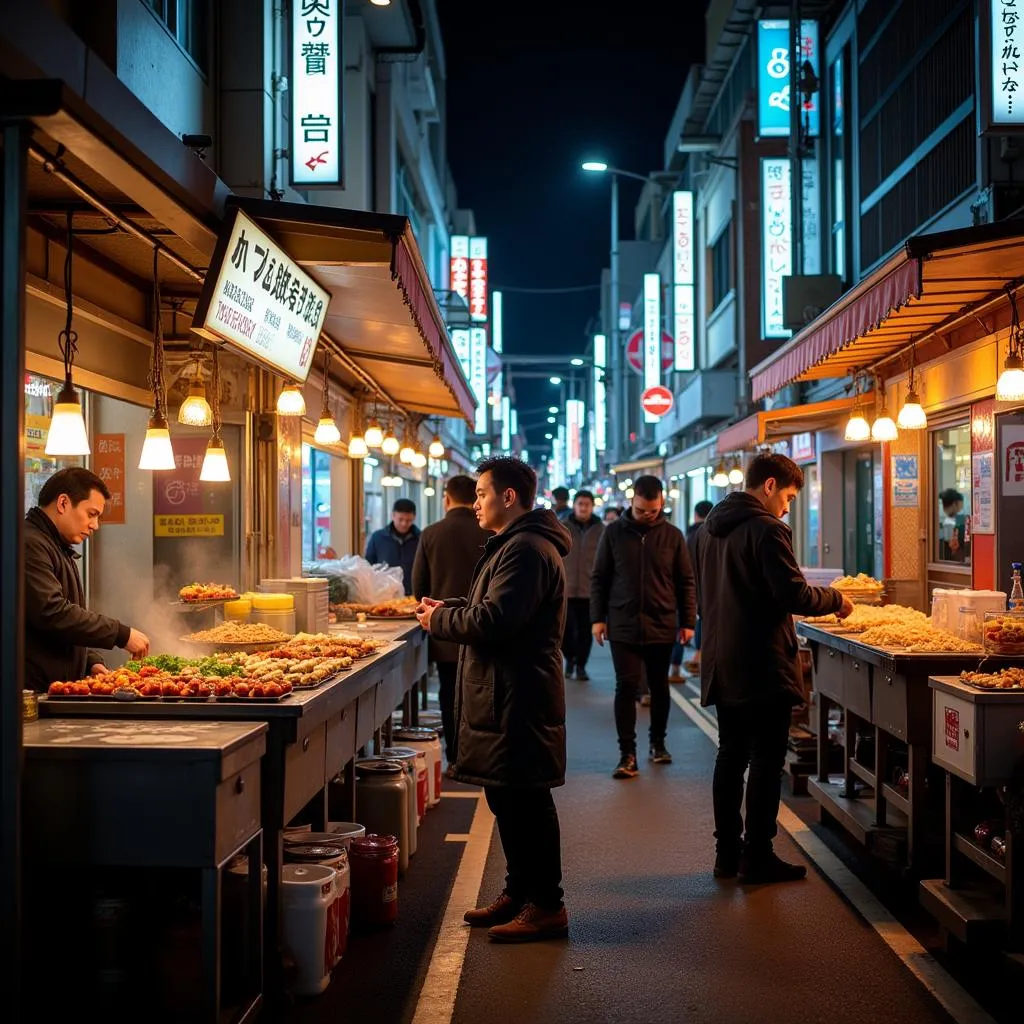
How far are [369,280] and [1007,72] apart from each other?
5261 millimetres

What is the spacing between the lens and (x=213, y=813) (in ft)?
13.9

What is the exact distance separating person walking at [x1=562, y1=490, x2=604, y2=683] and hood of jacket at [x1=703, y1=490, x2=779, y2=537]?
351 inches

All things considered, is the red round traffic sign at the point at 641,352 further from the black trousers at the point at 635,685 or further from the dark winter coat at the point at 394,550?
the black trousers at the point at 635,685

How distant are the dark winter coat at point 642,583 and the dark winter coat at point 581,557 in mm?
4942

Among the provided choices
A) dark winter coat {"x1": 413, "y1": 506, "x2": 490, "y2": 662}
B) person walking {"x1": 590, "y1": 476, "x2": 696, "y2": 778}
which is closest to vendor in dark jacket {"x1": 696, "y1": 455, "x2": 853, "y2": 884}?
person walking {"x1": 590, "y1": 476, "x2": 696, "y2": 778}

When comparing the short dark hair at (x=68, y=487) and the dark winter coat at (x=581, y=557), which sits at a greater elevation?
the short dark hair at (x=68, y=487)

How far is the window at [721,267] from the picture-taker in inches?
1101

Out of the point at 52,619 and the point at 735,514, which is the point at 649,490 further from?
the point at 52,619

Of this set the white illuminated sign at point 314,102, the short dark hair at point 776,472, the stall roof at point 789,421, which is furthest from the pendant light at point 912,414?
the white illuminated sign at point 314,102

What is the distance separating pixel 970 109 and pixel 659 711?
6.62m

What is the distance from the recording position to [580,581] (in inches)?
623

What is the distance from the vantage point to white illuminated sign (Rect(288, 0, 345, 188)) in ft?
36.1

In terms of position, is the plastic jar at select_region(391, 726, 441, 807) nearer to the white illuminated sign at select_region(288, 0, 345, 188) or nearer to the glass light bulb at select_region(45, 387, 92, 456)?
the glass light bulb at select_region(45, 387, 92, 456)

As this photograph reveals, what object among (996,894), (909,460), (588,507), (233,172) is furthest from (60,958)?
(588,507)
